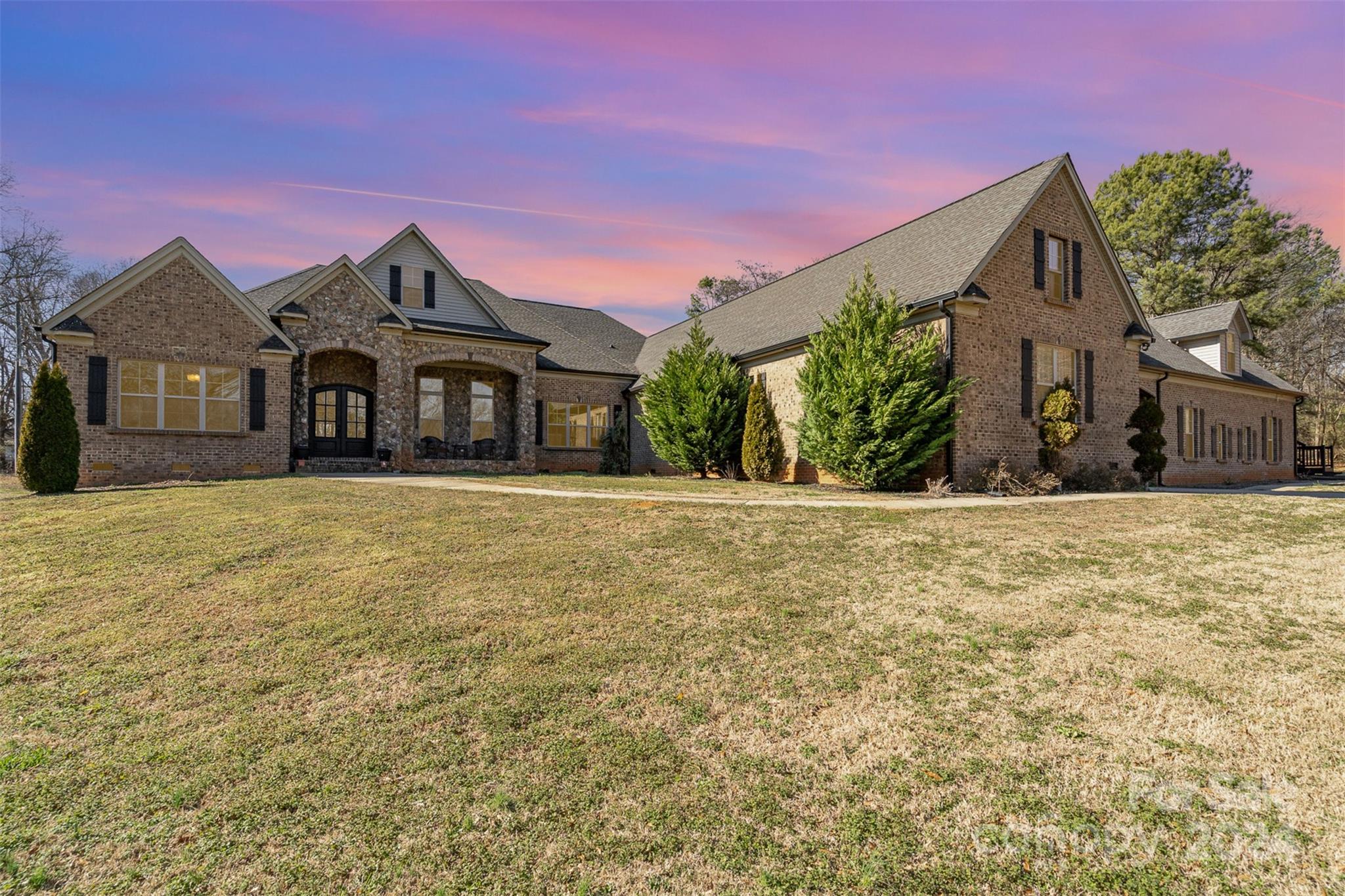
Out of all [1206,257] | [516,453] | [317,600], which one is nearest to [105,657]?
[317,600]

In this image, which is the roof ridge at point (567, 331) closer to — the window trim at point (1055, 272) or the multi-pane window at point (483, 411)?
the multi-pane window at point (483, 411)

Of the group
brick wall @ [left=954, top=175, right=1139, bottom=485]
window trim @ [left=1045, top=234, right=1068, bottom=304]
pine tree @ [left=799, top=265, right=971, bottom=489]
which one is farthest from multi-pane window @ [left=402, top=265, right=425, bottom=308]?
window trim @ [left=1045, top=234, right=1068, bottom=304]

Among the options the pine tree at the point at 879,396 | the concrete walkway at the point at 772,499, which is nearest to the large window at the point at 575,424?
the concrete walkway at the point at 772,499

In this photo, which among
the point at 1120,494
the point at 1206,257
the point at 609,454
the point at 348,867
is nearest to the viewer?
the point at 348,867

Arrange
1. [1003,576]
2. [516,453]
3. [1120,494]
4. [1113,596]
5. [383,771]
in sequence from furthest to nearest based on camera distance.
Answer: [516,453] < [1120,494] < [1003,576] < [1113,596] < [383,771]

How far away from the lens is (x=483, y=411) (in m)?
21.4

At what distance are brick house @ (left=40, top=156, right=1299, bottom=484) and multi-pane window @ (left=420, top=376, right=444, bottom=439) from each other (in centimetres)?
5

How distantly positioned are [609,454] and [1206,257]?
118ft

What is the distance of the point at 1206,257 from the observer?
36.5 meters

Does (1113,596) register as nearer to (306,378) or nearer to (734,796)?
(734,796)

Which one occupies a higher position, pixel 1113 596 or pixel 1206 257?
pixel 1206 257

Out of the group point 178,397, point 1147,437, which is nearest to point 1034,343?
point 1147,437

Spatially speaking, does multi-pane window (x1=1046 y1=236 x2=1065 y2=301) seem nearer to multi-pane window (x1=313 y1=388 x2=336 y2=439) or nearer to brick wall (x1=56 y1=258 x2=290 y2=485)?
multi-pane window (x1=313 y1=388 x2=336 y2=439)

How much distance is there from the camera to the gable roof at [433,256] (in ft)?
63.3
